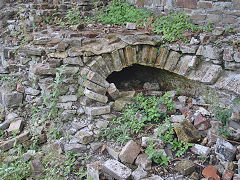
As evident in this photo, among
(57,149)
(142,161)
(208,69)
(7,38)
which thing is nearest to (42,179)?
(57,149)

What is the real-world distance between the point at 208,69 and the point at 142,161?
171cm

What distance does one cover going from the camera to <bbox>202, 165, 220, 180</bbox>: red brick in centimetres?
A: 258

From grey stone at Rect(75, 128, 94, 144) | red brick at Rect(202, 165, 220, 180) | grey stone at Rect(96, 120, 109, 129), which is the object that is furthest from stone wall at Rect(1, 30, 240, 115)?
red brick at Rect(202, 165, 220, 180)

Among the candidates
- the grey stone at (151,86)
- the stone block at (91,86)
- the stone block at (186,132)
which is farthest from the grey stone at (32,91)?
the stone block at (186,132)

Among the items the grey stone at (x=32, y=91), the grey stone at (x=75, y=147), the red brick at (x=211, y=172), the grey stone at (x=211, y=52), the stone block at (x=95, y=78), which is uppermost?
the grey stone at (x=211, y=52)

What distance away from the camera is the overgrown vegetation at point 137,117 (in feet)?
10.8

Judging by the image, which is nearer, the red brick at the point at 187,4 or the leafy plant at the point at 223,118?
the leafy plant at the point at 223,118

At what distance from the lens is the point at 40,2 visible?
17.0 ft

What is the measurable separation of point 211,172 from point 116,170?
3.50 feet

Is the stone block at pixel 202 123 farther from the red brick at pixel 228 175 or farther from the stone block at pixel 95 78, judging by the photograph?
the stone block at pixel 95 78

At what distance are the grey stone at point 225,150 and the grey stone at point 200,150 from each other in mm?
109

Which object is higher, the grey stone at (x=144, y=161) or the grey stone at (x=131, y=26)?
the grey stone at (x=131, y=26)

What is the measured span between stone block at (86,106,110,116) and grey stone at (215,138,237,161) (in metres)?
1.61

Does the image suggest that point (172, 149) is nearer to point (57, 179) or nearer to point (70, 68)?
point (57, 179)
